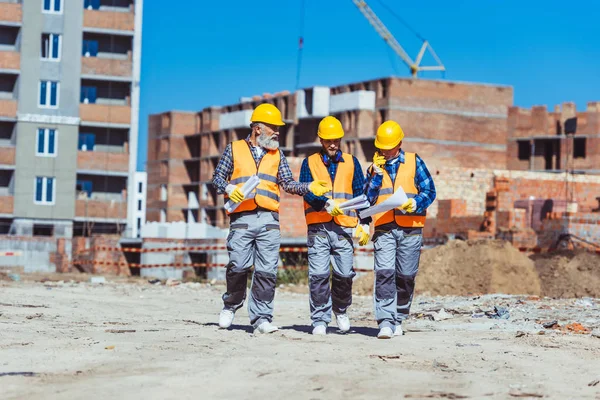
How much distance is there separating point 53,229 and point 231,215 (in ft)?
154

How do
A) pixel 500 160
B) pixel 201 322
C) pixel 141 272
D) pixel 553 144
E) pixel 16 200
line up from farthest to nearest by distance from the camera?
pixel 553 144
pixel 500 160
pixel 16 200
pixel 141 272
pixel 201 322

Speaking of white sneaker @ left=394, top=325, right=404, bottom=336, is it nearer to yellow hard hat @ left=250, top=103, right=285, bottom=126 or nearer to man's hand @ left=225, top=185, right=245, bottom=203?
man's hand @ left=225, top=185, right=245, bottom=203

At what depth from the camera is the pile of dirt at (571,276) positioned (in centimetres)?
2084

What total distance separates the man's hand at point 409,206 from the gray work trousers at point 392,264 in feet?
0.78

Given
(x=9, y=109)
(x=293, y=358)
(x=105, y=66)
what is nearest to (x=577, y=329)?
(x=293, y=358)

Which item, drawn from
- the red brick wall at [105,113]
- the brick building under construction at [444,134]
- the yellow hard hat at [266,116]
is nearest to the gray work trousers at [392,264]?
the yellow hard hat at [266,116]

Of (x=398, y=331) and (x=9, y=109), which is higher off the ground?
(x=9, y=109)

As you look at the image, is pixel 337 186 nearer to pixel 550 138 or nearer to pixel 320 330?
pixel 320 330

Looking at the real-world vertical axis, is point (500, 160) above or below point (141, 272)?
above

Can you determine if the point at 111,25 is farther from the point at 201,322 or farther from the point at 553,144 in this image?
the point at 201,322

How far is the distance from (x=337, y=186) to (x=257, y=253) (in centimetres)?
93

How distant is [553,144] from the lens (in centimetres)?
8719

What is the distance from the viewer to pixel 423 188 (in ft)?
34.3

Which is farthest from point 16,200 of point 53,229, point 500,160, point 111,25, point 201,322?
point 201,322
